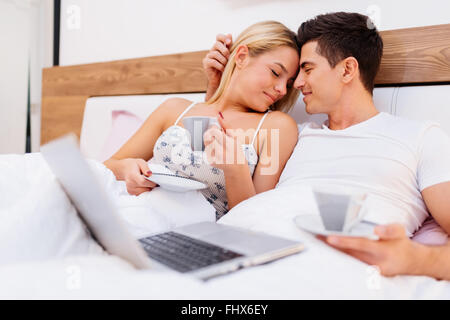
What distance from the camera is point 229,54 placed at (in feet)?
4.86

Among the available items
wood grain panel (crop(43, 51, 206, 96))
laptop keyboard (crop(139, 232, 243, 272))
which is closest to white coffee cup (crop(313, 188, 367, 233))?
laptop keyboard (crop(139, 232, 243, 272))

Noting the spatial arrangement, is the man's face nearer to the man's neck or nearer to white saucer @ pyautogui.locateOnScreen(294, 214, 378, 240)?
the man's neck

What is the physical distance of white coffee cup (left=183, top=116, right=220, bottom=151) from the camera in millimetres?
946

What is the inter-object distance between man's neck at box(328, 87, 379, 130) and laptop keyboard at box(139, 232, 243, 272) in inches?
27.7

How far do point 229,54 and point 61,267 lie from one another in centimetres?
114

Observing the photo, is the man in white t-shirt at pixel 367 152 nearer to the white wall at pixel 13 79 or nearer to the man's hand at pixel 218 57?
the man's hand at pixel 218 57

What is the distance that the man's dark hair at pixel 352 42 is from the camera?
3.84 ft

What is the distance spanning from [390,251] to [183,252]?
1.17 feet

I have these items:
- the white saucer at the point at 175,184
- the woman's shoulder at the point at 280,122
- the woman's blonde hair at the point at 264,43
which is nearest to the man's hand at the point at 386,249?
the white saucer at the point at 175,184

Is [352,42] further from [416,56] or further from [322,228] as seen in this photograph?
[322,228]

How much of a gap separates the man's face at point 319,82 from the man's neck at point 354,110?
2 cm
